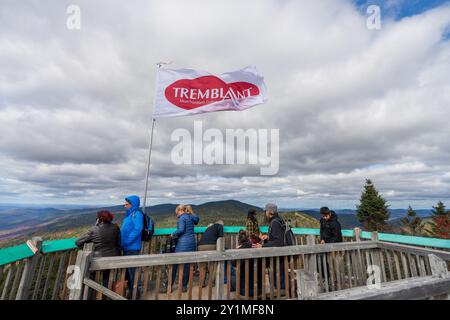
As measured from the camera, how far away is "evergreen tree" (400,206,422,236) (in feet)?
170

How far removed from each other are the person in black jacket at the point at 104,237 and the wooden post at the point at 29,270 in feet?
1.70

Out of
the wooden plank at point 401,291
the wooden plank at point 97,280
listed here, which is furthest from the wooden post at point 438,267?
the wooden plank at point 97,280

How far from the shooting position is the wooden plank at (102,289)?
97.7 inches

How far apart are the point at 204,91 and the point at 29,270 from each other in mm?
5940

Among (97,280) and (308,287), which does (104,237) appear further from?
(308,287)

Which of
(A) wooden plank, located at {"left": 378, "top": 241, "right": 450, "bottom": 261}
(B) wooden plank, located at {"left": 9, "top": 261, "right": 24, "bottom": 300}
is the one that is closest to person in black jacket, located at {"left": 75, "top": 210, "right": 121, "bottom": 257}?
(B) wooden plank, located at {"left": 9, "top": 261, "right": 24, "bottom": 300}

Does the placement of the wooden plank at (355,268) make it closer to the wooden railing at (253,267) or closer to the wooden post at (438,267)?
the wooden railing at (253,267)

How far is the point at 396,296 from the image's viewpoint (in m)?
1.74

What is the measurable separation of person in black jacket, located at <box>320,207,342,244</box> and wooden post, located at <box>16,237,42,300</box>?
5253 mm

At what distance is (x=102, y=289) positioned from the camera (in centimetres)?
252

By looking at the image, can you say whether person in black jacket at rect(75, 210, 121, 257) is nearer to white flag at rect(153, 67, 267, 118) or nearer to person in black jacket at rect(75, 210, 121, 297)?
person in black jacket at rect(75, 210, 121, 297)
